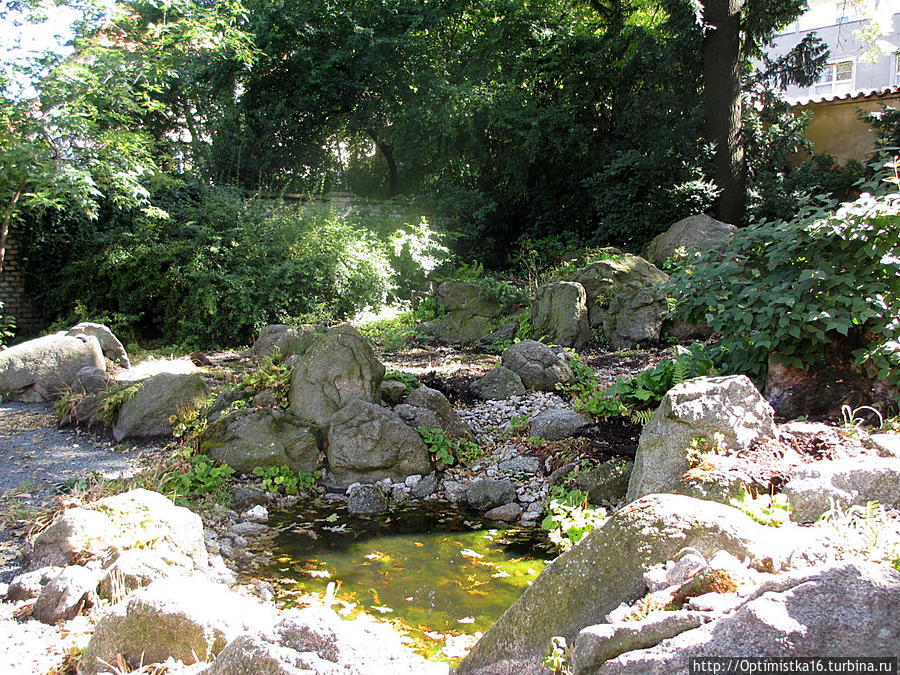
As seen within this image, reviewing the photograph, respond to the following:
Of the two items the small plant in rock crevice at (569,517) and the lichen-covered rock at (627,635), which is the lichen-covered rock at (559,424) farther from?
the lichen-covered rock at (627,635)

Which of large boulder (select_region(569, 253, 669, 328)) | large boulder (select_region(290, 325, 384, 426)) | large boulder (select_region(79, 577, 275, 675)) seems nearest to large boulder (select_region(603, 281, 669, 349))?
large boulder (select_region(569, 253, 669, 328))

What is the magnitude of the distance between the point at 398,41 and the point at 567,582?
15483 millimetres

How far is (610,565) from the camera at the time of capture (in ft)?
8.27

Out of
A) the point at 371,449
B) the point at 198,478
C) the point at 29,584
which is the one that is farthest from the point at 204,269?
the point at 29,584

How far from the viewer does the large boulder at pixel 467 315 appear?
37.2 ft

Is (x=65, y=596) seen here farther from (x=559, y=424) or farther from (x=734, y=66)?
(x=734, y=66)

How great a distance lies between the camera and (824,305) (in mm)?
4668

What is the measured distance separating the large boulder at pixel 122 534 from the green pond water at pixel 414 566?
0.61 m

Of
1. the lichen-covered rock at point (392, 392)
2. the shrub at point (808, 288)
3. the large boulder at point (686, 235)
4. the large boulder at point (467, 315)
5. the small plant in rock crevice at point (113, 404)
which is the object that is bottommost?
the small plant in rock crevice at point (113, 404)

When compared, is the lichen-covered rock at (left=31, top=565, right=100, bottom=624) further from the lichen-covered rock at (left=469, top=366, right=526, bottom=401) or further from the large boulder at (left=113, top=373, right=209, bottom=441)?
the lichen-covered rock at (left=469, top=366, right=526, bottom=401)

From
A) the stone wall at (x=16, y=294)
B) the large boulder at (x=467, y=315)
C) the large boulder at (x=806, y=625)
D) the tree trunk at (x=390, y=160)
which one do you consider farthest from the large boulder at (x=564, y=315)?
the stone wall at (x=16, y=294)

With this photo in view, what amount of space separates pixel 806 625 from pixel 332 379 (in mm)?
5355

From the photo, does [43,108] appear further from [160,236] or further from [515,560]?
[515,560]

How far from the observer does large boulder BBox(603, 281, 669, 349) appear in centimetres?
974
